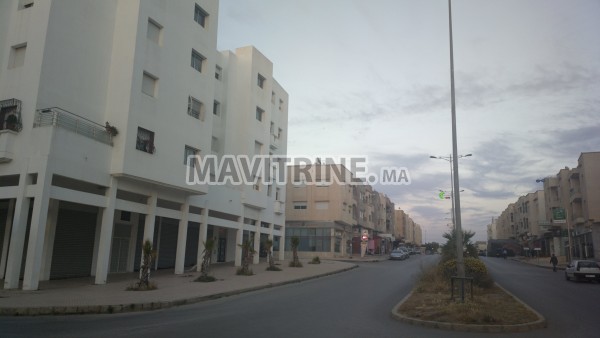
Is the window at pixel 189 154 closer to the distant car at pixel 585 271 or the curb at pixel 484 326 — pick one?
the curb at pixel 484 326

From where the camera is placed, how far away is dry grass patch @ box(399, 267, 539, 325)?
11.0 meters

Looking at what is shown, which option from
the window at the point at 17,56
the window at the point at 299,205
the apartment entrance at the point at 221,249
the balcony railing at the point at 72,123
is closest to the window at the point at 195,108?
the balcony railing at the point at 72,123

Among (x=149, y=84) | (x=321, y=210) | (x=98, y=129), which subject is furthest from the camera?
(x=321, y=210)

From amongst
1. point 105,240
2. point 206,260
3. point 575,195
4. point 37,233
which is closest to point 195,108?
point 206,260

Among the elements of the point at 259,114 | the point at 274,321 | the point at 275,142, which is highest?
the point at 259,114

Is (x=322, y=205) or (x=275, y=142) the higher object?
(x=275, y=142)

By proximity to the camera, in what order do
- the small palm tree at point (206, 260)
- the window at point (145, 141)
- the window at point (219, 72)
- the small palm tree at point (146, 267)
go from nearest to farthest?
the small palm tree at point (146, 267) → the window at point (145, 141) → the small palm tree at point (206, 260) → the window at point (219, 72)

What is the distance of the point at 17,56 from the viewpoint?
2036 cm

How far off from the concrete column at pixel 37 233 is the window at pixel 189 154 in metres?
9.43

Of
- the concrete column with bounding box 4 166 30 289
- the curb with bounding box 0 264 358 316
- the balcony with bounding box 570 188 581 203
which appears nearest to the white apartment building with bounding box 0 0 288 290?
the concrete column with bounding box 4 166 30 289

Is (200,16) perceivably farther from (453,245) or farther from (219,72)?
(453,245)

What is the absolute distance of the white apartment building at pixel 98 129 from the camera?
1848cm

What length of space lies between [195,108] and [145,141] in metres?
5.46

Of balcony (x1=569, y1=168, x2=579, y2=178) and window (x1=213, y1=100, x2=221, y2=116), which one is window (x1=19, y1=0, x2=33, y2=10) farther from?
balcony (x1=569, y1=168, x2=579, y2=178)
